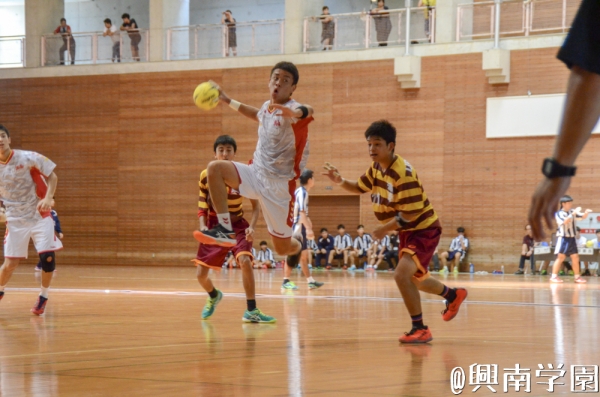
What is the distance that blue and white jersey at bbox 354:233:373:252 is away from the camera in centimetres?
2419

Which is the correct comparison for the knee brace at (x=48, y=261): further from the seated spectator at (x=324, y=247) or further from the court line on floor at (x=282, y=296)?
the seated spectator at (x=324, y=247)

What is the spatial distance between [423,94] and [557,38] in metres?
4.23

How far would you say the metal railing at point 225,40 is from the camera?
25.4m

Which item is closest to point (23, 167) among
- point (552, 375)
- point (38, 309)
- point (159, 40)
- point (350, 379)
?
point (38, 309)

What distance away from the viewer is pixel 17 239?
845 cm

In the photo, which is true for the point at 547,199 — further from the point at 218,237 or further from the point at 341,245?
the point at 341,245

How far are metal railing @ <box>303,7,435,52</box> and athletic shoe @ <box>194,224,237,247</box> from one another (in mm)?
17849

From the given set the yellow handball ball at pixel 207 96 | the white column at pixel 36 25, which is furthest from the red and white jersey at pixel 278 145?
the white column at pixel 36 25

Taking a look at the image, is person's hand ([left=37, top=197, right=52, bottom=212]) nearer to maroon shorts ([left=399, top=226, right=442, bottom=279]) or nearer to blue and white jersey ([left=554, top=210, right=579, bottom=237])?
maroon shorts ([left=399, top=226, right=442, bottom=279])

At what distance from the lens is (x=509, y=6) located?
A: 2269 cm

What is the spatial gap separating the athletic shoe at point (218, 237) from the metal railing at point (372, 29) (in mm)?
17849

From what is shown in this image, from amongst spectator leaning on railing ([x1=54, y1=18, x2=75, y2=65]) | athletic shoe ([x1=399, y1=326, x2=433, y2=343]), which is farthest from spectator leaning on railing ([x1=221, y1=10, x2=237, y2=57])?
athletic shoe ([x1=399, y1=326, x2=433, y2=343])

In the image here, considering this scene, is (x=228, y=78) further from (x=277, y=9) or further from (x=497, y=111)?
(x=497, y=111)

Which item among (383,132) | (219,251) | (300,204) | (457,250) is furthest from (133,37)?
(383,132)
